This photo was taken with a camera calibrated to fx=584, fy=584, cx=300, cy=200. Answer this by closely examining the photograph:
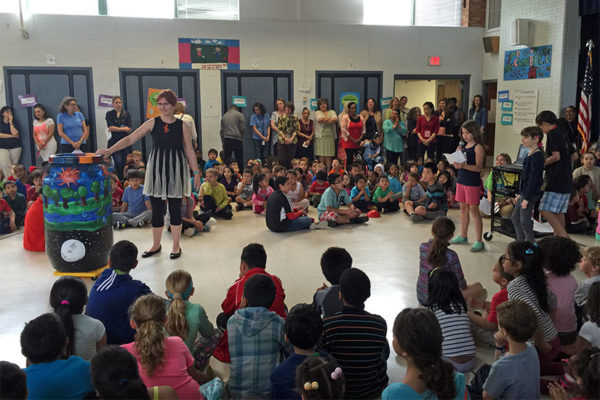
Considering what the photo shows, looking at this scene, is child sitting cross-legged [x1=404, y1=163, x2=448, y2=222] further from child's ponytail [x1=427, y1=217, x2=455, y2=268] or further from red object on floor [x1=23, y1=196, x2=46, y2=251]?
red object on floor [x1=23, y1=196, x2=46, y2=251]

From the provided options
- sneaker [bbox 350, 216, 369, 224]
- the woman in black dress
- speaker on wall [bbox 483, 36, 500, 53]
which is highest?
speaker on wall [bbox 483, 36, 500, 53]

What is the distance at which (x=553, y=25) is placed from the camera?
33.9 ft

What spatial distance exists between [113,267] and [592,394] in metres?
2.75

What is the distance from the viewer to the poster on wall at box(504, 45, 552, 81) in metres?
10.6

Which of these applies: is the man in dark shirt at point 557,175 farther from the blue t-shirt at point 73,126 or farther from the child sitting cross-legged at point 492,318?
the blue t-shirt at point 73,126

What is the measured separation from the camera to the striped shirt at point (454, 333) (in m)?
3.30

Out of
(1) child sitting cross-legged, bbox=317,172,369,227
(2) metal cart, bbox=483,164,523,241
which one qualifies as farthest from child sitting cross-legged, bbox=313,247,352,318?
(1) child sitting cross-legged, bbox=317,172,369,227

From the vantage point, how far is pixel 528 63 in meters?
11.0

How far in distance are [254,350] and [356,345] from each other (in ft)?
1.70

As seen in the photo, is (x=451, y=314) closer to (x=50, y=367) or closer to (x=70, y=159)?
(x=50, y=367)

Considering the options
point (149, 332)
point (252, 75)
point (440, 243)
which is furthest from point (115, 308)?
point (252, 75)

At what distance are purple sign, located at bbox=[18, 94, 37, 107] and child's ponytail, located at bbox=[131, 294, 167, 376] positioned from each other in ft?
31.4

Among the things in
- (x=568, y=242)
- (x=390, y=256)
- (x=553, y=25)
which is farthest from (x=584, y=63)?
(x=568, y=242)

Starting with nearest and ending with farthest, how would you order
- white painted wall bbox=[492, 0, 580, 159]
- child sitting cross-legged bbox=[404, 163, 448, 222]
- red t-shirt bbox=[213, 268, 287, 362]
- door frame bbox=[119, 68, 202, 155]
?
red t-shirt bbox=[213, 268, 287, 362] → child sitting cross-legged bbox=[404, 163, 448, 222] → white painted wall bbox=[492, 0, 580, 159] → door frame bbox=[119, 68, 202, 155]
